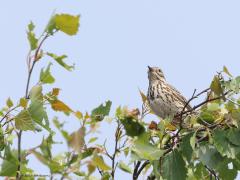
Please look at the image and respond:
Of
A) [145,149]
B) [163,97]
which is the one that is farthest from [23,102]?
[163,97]

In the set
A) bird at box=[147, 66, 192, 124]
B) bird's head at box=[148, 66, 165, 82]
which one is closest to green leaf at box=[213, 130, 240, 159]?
bird at box=[147, 66, 192, 124]

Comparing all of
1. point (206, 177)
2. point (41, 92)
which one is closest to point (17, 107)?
point (41, 92)

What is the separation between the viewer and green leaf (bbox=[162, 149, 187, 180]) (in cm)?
422

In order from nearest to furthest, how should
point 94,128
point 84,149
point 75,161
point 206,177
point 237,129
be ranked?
point 75,161, point 94,128, point 84,149, point 237,129, point 206,177

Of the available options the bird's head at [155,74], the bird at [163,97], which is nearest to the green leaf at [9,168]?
the bird at [163,97]

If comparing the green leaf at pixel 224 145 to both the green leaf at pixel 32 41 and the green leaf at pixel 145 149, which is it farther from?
the green leaf at pixel 32 41

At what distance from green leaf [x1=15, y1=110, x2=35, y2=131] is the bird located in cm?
572

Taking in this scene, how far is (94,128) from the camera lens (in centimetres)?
345

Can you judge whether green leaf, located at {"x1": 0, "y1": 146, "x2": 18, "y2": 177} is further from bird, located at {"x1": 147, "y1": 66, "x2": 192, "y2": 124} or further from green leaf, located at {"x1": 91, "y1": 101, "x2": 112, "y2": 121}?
bird, located at {"x1": 147, "y1": 66, "x2": 192, "y2": 124}

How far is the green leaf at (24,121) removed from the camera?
4148 mm

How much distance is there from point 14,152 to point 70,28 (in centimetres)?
85

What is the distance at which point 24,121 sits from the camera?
418 centimetres

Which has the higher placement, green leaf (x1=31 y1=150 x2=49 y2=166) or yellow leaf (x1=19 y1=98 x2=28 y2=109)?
yellow leaf (x1=19 y1=98 x2=28 y2=109)

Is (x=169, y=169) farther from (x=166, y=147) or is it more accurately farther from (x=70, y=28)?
(x=70, y=28)
